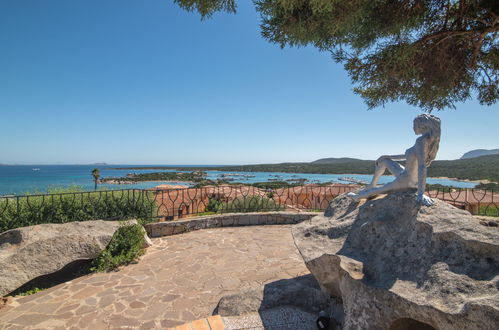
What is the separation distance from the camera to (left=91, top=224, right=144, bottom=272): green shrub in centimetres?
472

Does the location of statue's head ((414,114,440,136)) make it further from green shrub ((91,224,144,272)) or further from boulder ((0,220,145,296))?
boulder ((0,220,145,296))

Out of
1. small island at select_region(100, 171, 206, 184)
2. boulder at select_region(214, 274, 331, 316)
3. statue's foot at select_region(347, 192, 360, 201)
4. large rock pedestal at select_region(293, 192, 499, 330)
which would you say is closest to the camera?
large rock pedestal at select_region(293, 192, 499, 330)

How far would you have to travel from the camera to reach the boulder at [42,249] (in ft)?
12.8

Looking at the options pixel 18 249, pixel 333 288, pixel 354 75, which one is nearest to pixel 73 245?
pixel 18 249

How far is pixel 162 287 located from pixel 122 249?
1679 millimetres

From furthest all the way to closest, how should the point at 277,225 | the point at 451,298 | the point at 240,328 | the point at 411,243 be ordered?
the point at 277,225
the point at 240,328
the point at 411,243
the point at 451,298

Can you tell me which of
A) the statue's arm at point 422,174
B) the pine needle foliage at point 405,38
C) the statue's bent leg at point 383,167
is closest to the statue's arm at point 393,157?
the statue's bent leg at point 383,167

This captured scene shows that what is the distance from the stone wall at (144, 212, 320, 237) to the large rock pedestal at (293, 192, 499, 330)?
4.75 meters

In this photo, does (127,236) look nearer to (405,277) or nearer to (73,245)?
(73,245)

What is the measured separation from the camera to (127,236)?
5.29 m

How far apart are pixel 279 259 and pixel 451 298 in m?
3.62

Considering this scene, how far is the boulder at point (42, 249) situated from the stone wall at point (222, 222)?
1.81 metres

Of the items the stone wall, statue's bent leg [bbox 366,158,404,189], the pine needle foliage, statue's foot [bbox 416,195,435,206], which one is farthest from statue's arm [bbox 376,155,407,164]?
the stone wall

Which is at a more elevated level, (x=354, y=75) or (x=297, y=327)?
(x=354, y=75)
